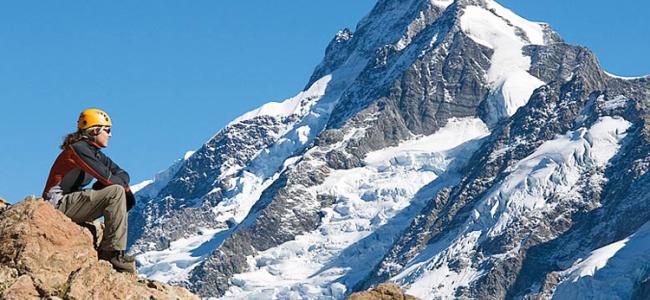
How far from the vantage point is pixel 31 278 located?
18.2 m

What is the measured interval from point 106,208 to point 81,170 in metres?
0.55

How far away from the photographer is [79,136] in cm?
2034

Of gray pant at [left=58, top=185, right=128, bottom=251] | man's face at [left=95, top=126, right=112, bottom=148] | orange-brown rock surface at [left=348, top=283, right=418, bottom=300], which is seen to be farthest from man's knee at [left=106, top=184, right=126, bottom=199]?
orange-brown rock surface at [left=348, top=283, right=418, bottom=300]

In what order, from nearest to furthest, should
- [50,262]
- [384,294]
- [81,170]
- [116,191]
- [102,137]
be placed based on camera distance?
[50,262] → [116,191] → [81,170] → [102,137] → [384,294]

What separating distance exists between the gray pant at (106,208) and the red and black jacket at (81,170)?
154 millimetres

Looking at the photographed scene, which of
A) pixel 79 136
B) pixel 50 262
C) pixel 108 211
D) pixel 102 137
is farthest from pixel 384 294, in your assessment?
pixel 50 262

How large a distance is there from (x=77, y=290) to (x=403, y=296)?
5119 mm

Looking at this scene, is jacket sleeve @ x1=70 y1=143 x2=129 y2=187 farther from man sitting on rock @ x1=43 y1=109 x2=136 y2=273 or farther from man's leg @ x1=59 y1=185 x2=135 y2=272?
man's leg @ x1=59 y1=185 x2=135 y2=272

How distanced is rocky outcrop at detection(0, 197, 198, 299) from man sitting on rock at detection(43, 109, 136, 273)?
0.41 meters

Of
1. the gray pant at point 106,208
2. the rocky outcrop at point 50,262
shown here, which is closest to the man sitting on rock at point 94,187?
the gray pant at point 106,208

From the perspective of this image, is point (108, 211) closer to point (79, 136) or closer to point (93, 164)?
point (93, 164)

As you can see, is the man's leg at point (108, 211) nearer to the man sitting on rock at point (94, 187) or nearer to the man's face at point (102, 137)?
the man sitting on rock at point (94, 187)

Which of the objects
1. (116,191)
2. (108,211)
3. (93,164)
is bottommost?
(108,211)

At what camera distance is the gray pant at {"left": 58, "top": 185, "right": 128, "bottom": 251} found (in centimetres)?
1997
